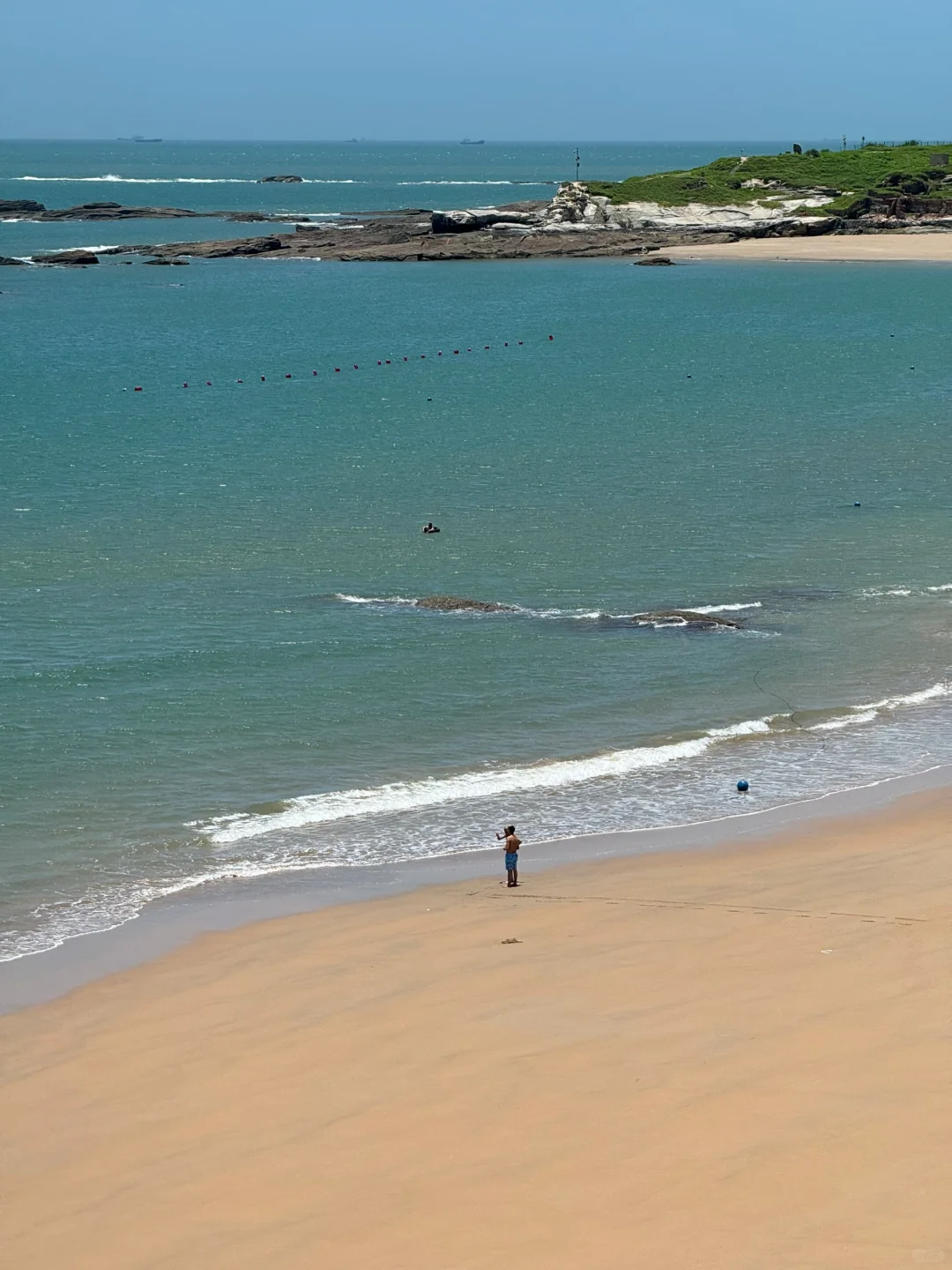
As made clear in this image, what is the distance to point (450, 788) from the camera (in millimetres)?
25281

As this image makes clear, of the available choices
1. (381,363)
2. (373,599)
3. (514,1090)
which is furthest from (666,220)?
(514,1090)

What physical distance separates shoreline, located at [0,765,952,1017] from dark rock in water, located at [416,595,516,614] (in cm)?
Result: 1110

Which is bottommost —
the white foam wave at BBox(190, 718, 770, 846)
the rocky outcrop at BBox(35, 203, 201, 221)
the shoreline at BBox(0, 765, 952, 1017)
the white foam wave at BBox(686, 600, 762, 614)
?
the shoreline at BBox(0, 765, 952, 1017)

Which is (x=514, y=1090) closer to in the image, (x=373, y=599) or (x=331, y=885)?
(x=331, y=885)

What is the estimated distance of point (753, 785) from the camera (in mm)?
25391

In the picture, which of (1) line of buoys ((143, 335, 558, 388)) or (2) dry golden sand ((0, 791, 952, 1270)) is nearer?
(2) dry golden sand ((0, 791, 952, 1270))

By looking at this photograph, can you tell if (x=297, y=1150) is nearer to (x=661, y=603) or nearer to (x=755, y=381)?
(x=661, y=603)

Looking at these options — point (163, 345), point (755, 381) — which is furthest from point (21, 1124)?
point (163, 345)

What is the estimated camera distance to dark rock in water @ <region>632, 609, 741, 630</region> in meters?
33.0

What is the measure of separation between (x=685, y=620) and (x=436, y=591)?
6022 millimetres

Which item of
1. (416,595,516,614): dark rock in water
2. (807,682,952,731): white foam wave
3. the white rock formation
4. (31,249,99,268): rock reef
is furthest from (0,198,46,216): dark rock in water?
(807,682,952,731): white foam wave

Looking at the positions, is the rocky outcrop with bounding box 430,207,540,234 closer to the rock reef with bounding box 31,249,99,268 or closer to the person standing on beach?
the rock reef with bounding box 31,249,99,268

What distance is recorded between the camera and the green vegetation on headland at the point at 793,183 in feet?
447

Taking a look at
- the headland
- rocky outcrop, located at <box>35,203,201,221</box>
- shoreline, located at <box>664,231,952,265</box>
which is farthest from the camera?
rocky outcrop, located at <box>35,203,201,221</box>
